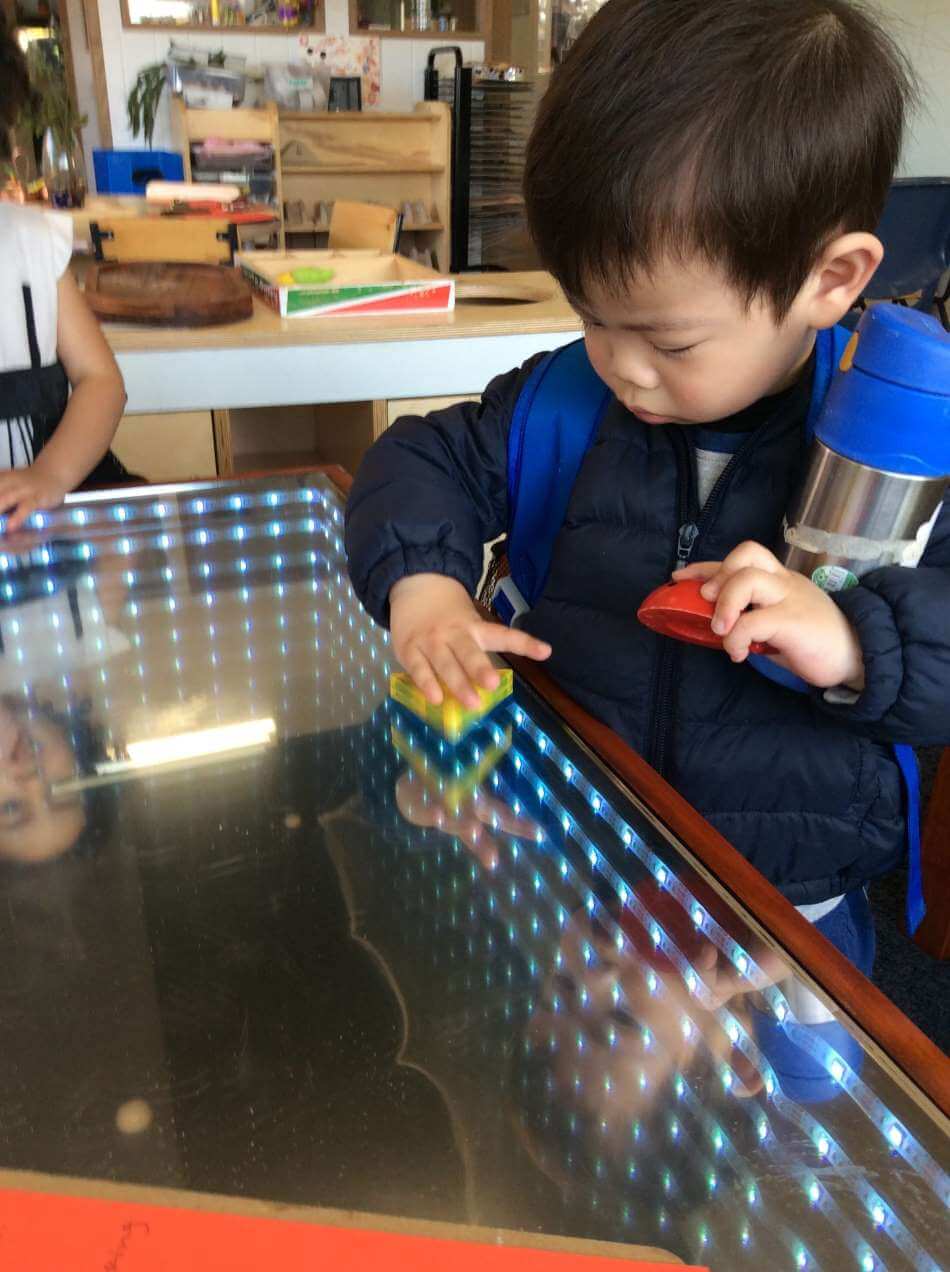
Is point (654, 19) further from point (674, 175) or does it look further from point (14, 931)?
point (14, 931)

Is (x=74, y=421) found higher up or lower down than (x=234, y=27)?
lower down

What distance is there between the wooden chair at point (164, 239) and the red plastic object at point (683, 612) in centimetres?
140

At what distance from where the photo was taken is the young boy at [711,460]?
49 cm

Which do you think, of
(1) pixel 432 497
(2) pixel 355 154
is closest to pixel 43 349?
(1) pixel 432 497

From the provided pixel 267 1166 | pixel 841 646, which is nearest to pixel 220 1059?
pixel 267 1166

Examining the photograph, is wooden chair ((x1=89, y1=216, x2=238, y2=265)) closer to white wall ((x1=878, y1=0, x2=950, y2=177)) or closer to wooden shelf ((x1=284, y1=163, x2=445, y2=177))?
wooden shelf ((x1=284, y1=163, x2=445, y2=177))

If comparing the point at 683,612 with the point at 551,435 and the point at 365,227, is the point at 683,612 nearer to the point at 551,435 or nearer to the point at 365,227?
the point at 551,435

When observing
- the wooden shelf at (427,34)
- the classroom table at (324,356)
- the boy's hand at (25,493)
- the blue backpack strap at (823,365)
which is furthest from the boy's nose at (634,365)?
the wooden shelf at (427,34)

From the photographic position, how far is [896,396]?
459mm

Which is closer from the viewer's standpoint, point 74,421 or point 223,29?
point 74,421

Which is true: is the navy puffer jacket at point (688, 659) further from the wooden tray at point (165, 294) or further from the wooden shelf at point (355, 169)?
the wooden shelf at point (355, 169)

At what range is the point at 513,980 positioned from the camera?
1.32ft

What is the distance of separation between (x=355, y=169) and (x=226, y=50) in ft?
1.87

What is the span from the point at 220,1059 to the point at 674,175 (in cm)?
42
